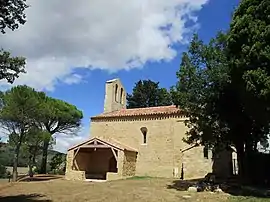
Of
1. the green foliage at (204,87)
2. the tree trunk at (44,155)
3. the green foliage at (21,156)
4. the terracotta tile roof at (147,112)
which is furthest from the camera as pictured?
the tree trunk at (44,155)

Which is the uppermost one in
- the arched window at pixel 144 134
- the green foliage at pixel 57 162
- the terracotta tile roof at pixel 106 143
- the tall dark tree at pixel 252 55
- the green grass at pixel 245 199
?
the tall dark tree at pixel 252 55

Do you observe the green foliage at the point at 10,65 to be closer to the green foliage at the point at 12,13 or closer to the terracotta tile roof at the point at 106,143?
the green foliage at the point at 12,13

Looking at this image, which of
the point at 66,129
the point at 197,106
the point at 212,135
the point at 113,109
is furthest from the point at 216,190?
the point at 66,129

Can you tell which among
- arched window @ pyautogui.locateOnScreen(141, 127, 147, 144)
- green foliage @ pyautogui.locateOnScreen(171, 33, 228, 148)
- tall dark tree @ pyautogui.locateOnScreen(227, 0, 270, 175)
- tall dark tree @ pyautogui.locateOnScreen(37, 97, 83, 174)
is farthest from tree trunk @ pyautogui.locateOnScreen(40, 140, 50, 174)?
tall dark tree @ pyautogui.locateOnScreen(227, 0, 270, 175)

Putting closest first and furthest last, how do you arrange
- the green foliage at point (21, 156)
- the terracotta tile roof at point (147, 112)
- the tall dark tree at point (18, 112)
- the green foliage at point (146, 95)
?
the tall dark tree at point (18, 112)
the terracotta tile roof at point (147, 112)
the green foliage at point (21, 156)
the green foliage at point (146, 95)

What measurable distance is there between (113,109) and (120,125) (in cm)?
489

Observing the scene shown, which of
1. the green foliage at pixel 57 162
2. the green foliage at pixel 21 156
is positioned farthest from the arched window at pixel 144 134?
the green foliage at pixel 57 162

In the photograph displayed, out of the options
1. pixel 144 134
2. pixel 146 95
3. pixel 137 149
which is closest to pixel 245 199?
pixel 137 149

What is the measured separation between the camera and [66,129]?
4600 cm

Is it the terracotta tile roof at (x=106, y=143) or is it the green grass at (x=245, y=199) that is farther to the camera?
the terracotta tile roof at (x=106, y=143)

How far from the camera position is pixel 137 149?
1359 inches

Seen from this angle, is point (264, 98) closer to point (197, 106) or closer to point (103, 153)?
point (197, 106)

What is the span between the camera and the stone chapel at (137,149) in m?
31.1

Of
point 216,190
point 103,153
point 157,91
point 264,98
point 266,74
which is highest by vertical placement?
point 157,91
